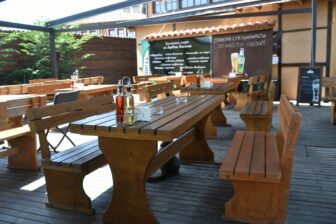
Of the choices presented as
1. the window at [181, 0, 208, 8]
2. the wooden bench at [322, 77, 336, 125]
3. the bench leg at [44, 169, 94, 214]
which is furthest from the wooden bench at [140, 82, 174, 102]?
the window at [181, 0, 208, 8]

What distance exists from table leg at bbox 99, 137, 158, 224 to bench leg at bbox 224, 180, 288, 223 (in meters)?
0.61

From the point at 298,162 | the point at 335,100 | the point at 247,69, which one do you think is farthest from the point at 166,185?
the point at 247,69

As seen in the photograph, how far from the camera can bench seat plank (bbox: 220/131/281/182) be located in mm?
2277

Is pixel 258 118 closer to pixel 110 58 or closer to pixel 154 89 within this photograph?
pixel 154 89

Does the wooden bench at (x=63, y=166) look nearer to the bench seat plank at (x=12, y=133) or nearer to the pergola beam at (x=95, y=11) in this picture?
the bench seat plank at (x=12, y=133)

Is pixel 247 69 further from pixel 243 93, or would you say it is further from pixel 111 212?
pixel 111 212

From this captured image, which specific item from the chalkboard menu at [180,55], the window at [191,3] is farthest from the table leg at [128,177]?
the window at [191,3]

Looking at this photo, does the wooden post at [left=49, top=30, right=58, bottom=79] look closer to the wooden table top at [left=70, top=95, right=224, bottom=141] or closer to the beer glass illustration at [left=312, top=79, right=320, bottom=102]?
the beer glass illustration at [left=312, top=79, right=320, bottom=102]

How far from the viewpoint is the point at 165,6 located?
1177 centimetres

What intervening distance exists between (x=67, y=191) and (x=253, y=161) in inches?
58.9

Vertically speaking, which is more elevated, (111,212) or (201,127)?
(201,127)

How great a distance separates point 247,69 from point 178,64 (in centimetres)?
232

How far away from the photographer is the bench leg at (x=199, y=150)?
12.4 ft

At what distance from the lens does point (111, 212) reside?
2.47 m
